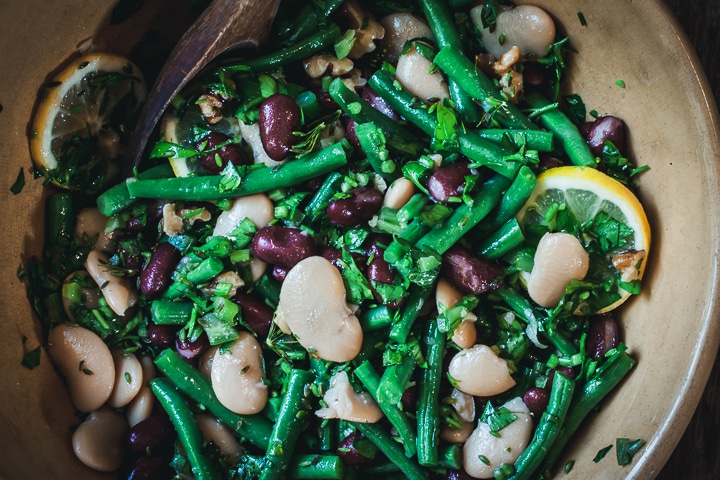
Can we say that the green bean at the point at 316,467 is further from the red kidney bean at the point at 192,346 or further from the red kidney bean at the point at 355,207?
the red kidney bean at the point at 355,207

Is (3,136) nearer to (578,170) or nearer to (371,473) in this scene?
(371,473)

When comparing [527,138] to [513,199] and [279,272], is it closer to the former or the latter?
[513,199]

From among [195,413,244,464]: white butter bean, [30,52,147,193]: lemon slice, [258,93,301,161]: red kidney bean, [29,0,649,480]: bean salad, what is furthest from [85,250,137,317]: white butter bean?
[258,93,301,161]: red kidney bean

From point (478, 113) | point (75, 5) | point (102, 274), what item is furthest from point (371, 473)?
point (75, 5)

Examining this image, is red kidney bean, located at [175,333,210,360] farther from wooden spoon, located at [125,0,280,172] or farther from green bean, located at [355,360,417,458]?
wooden spoon, located at [125,0,280,172]

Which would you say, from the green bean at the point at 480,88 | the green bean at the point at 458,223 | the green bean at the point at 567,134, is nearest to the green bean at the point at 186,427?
the green bean at the point at 458,223
